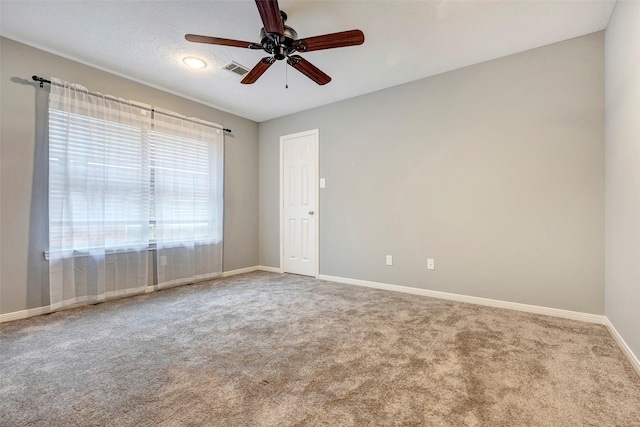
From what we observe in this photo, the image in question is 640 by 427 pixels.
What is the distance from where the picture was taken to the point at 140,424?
128cm

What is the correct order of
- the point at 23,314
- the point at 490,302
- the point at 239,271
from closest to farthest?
1. the point at 23,314
2. the point at 490,302
3. the point at 239,271

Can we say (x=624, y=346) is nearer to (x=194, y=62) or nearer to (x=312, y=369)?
(x=312, y=369)

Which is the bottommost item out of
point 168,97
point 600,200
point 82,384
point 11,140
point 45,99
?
point 82,384

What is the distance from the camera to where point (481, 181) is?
298 centimetres

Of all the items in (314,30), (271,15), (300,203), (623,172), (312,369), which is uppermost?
(314,30)

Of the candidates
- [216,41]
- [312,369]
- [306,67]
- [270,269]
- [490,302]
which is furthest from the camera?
[270,269]

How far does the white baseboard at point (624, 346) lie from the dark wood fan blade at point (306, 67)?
298 centimetres

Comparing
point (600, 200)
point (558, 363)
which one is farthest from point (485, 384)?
point (600, 200)

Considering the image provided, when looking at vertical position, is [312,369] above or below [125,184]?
below

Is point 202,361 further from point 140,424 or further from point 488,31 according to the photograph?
point 488,31

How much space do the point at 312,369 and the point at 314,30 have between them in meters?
2.68

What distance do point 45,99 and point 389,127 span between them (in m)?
3.71

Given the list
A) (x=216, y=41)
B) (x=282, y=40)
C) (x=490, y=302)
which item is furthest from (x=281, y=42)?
(x=490, y=302)

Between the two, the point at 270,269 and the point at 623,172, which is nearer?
the point at 623,172
